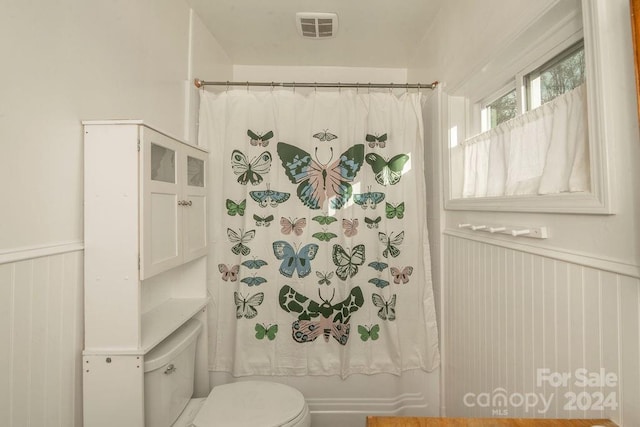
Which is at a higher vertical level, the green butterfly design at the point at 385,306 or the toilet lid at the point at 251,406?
the green butterfly design at the point at 385,306

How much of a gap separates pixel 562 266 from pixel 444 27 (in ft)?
4.52

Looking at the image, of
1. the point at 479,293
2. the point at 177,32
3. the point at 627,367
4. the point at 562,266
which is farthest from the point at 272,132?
the point at 627,367

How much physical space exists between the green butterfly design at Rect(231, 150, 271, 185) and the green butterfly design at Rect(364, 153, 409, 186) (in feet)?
1.88

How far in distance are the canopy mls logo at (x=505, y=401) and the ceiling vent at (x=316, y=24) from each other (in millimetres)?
1958

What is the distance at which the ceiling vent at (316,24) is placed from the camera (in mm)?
1684

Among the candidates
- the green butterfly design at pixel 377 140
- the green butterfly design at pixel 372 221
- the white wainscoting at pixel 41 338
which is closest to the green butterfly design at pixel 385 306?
the green butterfly design at pixel 372 221

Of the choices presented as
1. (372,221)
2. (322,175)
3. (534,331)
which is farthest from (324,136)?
(534,331)

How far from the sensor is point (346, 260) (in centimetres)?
165

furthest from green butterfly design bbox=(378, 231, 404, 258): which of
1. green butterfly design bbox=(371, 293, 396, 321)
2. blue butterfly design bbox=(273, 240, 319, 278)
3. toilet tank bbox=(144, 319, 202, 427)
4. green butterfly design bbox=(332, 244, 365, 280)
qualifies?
toilet tank bbox=(144, 319, 202, 427)

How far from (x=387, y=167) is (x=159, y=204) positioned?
3.77 feet

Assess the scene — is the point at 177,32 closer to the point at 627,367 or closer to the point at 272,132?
the point at 272,132

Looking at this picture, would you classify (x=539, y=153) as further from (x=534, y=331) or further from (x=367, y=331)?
(x=367, y=331)

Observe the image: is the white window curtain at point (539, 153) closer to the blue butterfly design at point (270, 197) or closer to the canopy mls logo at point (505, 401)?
the canopy mls logo at point (505, 401)

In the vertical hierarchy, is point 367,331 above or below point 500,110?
below
